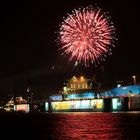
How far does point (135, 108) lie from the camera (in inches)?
6156

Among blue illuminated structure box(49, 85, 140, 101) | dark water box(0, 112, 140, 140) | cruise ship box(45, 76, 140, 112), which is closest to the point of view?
dark water box(0, 112, 140, 140)

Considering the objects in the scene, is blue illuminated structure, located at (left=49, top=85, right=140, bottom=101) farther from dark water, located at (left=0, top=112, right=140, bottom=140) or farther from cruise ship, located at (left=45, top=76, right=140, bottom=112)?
dark water, located at (left=0, top=112, right=140, bottom=140)

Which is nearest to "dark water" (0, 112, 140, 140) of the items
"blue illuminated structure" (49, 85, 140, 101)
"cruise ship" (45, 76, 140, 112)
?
"cruise ship" (45, 76, 140, 112)

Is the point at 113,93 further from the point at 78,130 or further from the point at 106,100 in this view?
the point at 78,130

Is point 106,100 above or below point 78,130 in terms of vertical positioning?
above

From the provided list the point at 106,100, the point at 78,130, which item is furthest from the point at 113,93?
the point at 78,130

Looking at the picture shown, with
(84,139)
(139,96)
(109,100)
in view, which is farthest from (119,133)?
(109,100)

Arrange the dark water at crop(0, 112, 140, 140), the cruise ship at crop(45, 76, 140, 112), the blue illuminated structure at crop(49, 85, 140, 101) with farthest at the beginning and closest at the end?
the blue illuminated structure at crop(49, 85, 140, 101) < the cruise ship at crop(45, 76, 140, 112) < the dark water at crop(0, 112, 140, 140)

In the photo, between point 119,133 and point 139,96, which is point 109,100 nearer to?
point 139,96

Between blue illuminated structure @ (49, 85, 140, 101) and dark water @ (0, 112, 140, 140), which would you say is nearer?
dark water @ (0, 112, 140, 140)

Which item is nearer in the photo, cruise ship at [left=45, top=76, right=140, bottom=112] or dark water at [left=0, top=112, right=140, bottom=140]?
dark water at [left=0, top=112, right=140, bottom=140]

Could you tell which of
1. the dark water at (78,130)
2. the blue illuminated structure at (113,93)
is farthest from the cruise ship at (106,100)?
the dark water at (78,130)

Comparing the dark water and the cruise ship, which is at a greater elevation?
the cruise ship

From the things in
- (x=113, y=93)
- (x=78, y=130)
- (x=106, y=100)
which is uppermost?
(x=113, y=93)
